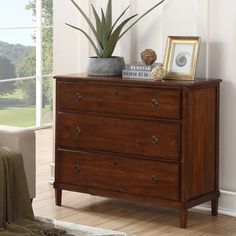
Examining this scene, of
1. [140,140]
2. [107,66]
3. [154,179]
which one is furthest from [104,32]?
[154,179]

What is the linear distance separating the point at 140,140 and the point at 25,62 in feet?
11.4

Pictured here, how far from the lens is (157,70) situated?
4.60m

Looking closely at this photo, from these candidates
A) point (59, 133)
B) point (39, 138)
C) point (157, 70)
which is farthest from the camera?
point (39, 138)

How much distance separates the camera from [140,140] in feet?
15.1

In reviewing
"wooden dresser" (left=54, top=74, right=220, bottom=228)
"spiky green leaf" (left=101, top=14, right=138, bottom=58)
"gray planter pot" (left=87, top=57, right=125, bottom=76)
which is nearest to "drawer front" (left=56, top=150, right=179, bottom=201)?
"wooden dresser" (left=54, top=74, right=220, bottom=228)

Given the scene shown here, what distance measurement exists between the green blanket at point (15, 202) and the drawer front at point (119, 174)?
2.07 ft

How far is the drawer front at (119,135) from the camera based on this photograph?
14.8ft

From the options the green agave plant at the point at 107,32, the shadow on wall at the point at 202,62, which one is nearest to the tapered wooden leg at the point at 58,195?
the green agave plant at the point at 107,32

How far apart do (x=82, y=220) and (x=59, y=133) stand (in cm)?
64

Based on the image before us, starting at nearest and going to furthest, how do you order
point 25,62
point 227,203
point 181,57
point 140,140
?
1. point 140,140
2. point 181,57
3. point 227,203
4. point 25,62

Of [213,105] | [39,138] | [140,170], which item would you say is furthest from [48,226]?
[39,138]

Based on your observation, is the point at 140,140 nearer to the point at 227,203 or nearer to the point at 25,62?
the point at 227,203

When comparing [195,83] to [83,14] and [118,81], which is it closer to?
[118,81]

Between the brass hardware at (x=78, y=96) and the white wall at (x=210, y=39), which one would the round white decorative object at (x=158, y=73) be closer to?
the white wall at (x=210, y=39)
